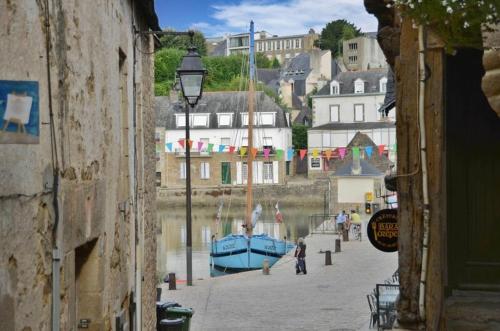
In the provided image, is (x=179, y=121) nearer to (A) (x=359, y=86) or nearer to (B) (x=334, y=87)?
(B) (x=334, y=87)

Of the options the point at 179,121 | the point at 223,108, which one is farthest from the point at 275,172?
the point at 179,121

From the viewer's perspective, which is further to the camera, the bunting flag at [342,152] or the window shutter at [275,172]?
the window shutter at [275,172]

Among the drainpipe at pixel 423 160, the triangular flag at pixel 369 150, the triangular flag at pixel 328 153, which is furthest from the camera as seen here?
the triangular flag at pixel 328 153

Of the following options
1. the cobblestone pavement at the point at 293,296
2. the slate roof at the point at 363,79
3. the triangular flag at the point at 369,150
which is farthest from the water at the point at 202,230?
the slate roof at the point at 363,79

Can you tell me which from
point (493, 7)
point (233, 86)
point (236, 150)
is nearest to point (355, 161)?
point (236, 150)

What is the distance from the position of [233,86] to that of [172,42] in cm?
1634

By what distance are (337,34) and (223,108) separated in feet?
163

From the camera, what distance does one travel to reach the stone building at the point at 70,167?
431 centimetres

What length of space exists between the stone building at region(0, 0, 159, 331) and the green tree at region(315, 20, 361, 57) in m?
101

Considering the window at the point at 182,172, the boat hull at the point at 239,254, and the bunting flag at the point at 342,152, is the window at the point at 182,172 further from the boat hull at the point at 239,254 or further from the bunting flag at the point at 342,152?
the boat hull at the point at 239,254

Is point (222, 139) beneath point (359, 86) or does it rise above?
beneath

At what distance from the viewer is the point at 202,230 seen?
160 ft

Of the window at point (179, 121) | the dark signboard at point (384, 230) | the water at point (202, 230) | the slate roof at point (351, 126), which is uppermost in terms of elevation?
the window at point (179, 121)

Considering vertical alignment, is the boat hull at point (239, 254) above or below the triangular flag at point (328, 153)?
below
